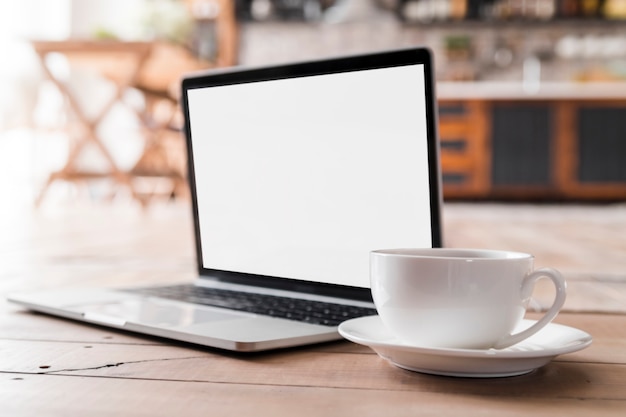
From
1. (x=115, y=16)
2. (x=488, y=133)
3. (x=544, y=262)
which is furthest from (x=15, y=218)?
(x=115, y=16)

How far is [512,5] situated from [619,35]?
0.82 meters

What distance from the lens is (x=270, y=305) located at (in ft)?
2.77

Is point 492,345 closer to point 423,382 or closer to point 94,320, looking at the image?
point 423,382

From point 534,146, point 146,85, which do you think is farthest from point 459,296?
point 534,146

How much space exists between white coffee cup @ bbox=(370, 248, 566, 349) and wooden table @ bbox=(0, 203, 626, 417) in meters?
0.03

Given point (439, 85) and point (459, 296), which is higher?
point (439, 85)

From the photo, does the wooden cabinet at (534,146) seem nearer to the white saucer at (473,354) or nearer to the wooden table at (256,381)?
the wooden table at (256,381)

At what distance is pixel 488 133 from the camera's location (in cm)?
583

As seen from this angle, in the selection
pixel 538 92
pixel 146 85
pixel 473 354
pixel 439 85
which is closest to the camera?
pixel 473 354

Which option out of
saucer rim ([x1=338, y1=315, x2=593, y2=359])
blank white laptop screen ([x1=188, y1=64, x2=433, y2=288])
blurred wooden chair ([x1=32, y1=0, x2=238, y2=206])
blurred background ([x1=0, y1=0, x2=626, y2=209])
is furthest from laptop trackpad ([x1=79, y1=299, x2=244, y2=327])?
blurred background ([x1=0, y1=0, x2=626, y2=209])

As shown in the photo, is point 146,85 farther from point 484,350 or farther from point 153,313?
point 484,350

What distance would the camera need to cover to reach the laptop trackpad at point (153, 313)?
78 cm

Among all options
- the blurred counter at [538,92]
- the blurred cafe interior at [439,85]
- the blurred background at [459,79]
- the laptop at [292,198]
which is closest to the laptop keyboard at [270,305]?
the laptop at [292,198]

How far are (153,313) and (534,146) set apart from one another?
531 centimetres
